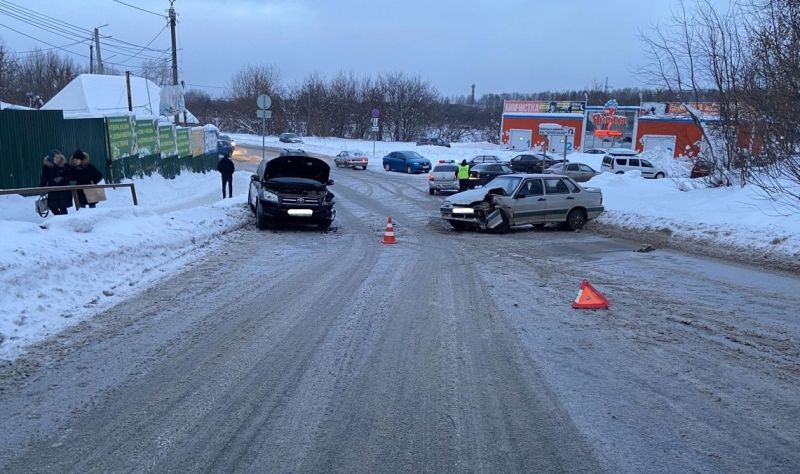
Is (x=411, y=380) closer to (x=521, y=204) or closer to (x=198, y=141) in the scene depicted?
(x=521, y=204)

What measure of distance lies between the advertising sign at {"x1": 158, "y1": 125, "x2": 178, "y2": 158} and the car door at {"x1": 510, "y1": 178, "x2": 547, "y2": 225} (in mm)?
14489

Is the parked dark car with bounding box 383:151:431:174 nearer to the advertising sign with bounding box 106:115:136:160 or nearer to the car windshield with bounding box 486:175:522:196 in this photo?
the advertising sign with bounding box 106:115:136:160

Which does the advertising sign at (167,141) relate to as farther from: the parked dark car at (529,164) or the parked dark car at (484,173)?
the parked dark car at (529,164)

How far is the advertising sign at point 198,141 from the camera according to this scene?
92.8 ft

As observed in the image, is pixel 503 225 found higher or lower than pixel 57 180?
lower

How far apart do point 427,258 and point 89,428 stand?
7.84 m

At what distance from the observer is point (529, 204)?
51.4 ft

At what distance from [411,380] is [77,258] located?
5.58 meters

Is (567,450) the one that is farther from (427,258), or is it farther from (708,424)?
(427,258)

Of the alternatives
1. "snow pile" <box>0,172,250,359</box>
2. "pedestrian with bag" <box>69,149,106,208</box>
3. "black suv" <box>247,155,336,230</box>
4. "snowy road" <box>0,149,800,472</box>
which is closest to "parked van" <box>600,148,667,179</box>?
"black suv" <box>247,155,336,230</box>

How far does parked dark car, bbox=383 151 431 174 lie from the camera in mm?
42156

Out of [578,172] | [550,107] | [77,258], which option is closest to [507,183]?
[77,258]

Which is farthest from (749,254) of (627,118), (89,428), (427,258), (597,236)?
(627,118)

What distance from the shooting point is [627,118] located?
57.6 m
